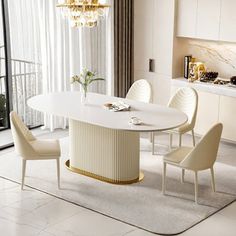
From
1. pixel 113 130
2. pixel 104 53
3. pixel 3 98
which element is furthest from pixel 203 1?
pixel 3 98

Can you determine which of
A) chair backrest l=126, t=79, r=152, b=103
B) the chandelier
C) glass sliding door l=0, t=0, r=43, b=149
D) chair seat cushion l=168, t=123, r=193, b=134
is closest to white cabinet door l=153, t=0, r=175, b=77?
chair backrest l=126, t=79, r=152, b=103

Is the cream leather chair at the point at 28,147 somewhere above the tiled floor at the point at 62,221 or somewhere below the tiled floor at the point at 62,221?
above

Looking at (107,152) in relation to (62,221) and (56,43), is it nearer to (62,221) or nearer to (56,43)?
(62,221)

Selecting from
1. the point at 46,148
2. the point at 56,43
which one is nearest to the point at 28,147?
the point at 46,148

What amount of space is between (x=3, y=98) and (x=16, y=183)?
2125 millimetres

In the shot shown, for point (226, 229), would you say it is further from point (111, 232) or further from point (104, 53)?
point (104, 53)

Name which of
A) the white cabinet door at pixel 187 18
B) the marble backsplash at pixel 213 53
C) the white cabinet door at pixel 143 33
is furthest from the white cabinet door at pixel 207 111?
the white cabinet door at pixel 143 33

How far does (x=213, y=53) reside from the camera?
7336 millimetres

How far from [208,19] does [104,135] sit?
2417 millimetres

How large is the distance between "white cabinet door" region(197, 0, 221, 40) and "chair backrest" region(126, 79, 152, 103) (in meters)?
1.06

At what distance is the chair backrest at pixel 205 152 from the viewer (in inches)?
193

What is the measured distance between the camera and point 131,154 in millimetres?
5559

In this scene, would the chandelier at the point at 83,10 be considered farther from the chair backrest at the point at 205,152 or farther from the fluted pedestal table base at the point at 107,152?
the chair backrest at the point at 205,152

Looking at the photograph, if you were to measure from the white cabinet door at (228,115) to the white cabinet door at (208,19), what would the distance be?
86 cm
